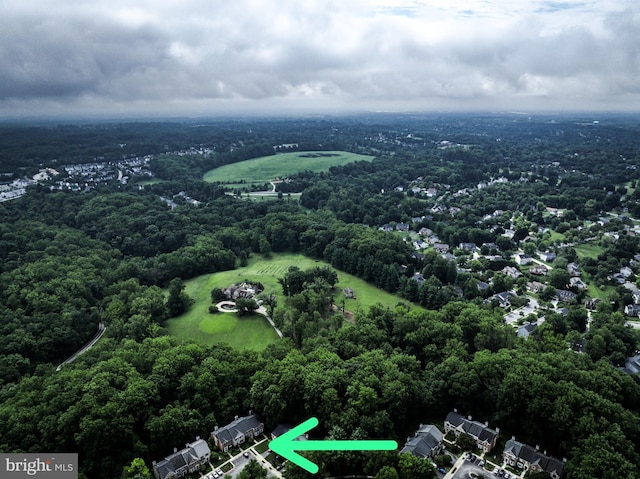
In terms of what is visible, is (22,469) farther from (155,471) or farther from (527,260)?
(527,260)

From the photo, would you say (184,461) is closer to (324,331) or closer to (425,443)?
(425,443)

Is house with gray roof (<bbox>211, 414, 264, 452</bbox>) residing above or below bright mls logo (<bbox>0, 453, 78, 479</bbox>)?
below

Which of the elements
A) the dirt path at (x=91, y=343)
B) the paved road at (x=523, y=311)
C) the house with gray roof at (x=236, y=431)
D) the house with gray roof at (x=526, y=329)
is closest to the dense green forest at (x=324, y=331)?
the dirt path at (x=91, y=343)

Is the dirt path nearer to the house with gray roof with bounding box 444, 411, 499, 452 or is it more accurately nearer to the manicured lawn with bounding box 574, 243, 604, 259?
the house with gray roof with bounding box 444, 411, 499, 452

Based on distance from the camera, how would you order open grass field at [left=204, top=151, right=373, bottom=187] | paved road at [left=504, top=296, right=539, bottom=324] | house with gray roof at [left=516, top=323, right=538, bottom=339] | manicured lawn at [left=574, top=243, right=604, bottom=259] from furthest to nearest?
1. open grass field at [left=204, top=151, right=373, bottom=187]
2. manicured lawn at [left=574, top=243, right=604, bottom=259]
3. paved road at [left=504, top=296, right=539, bottom=324]
4. house with gray roof at [left=516, top=323, right=538, bottom=339]

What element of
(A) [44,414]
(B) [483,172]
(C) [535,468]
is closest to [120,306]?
(A) [44,414]
